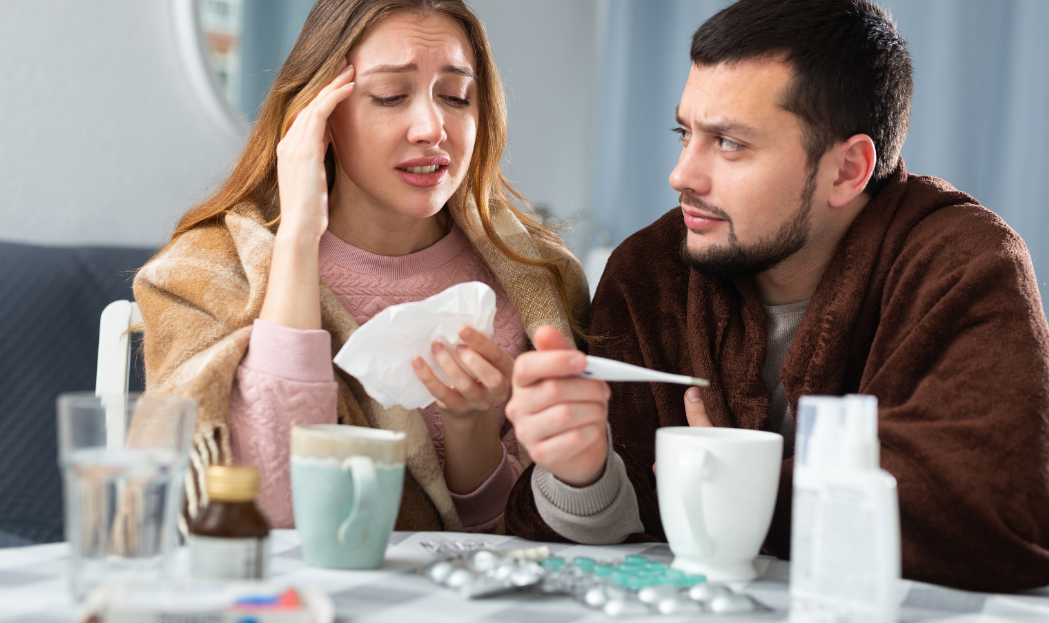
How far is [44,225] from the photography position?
1802 millimetres

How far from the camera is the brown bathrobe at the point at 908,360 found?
81 centimetres

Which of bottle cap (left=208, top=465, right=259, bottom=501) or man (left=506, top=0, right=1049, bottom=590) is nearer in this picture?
bottle cap (left=208, top=465, right=259, bottom=501)

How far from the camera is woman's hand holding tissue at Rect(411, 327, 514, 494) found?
0.90m

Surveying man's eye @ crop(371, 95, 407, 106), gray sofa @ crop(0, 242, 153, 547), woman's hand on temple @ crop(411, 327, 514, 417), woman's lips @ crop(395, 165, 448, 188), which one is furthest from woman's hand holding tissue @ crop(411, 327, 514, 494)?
gray sofa @ crop(0, 242, 153, 547)

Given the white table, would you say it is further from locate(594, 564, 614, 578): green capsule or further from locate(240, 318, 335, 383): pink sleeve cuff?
locate(240, 318, 335, 383): pink sleeve cuff

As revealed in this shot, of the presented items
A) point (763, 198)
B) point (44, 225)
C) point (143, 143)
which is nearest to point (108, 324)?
point (44, 225)

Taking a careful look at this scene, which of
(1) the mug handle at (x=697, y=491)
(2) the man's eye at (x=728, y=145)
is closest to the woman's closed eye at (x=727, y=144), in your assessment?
(2) the man's eye at (x=728, y=145)

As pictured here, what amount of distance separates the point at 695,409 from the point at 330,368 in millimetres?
451

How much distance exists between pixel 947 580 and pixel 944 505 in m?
0.07

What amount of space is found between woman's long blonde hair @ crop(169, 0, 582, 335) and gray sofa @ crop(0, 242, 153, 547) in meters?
0.41

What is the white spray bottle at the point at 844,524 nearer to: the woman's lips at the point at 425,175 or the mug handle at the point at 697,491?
the mug handle at the point at 697,491

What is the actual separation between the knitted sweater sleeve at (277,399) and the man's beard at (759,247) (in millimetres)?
511

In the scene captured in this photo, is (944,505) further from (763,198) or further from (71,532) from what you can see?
(71,532)

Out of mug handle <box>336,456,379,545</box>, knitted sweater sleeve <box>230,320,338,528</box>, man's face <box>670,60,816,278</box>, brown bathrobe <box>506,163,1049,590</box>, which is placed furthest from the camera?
man's face <box>670,60,816,278</box>
